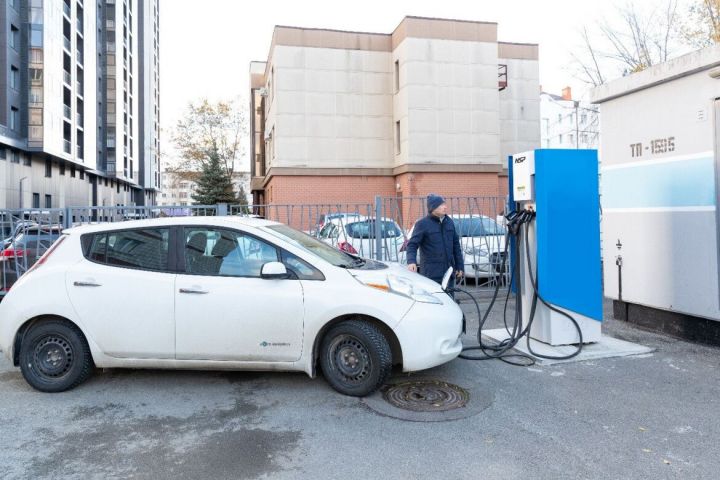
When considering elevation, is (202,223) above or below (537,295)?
above

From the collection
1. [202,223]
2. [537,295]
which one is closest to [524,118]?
[537,295]

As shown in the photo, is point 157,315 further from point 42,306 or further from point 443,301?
point 443,301

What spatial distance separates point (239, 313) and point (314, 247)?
101 centimetres

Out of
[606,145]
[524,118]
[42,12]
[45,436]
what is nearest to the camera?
[45,436]

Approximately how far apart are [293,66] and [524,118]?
44.8 feet

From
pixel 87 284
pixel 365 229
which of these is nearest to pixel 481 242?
pixel 365 229

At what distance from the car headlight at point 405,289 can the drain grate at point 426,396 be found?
782 millimetres

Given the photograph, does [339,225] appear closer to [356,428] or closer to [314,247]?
[314,247]

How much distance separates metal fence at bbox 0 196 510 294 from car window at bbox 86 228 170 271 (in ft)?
13.4

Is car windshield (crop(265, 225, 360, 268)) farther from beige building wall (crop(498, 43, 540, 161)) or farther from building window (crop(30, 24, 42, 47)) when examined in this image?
building window (crop(30, 24, 42, 47))

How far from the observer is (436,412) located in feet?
13.8

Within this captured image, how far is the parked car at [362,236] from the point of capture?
9.27 metres

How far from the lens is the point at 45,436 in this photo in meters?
3.87

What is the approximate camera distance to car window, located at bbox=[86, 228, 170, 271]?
15.6ft
